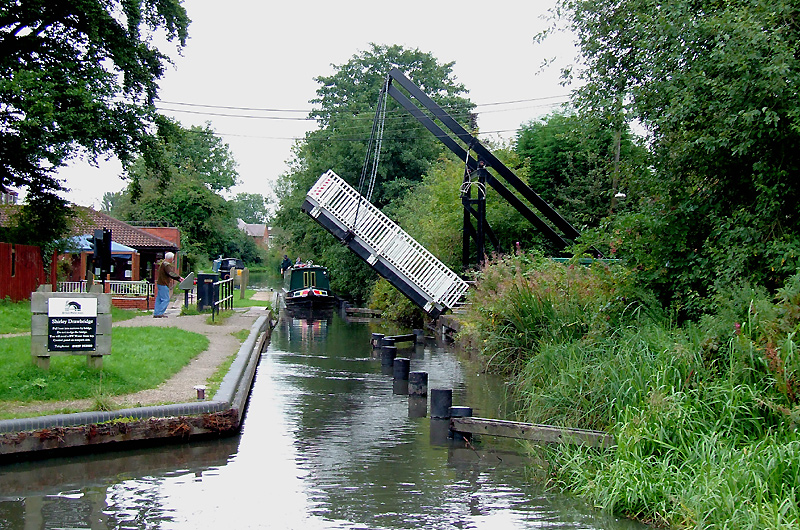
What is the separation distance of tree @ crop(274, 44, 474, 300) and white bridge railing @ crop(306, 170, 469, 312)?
1611cm

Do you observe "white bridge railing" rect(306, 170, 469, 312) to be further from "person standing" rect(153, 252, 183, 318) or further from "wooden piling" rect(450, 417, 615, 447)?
"wooden piling" rect(450, 417, 615, 447)

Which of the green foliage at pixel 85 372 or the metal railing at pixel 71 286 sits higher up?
the metal railing at pixel 71 286

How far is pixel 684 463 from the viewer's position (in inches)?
284

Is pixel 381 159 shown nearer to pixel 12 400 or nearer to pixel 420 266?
pixel 420 266

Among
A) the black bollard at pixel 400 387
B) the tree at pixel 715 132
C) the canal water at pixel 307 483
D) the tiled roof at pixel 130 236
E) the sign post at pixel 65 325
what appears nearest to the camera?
the canal water at pixel 307 483

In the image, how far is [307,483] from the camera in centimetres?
820

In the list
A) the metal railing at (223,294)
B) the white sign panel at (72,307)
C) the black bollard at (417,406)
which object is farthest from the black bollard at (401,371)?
the metal railing at (223,294)

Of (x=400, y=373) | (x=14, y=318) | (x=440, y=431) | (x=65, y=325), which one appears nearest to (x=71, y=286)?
(x=14, y=318)

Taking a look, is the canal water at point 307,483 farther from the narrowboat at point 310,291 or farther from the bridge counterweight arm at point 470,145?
the narrowboat at point 310,291

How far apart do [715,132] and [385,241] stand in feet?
43.8

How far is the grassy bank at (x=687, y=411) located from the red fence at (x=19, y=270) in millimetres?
17454

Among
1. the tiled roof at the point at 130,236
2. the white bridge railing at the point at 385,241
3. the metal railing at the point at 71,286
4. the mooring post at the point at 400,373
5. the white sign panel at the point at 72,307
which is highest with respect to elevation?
the tiled roof at the point at 130,236

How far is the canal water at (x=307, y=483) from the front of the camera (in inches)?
276

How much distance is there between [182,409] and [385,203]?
33.1m
